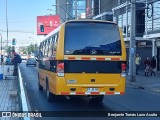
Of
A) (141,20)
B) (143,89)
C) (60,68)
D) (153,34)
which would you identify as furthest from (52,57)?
(141,20)

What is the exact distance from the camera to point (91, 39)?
1316cm

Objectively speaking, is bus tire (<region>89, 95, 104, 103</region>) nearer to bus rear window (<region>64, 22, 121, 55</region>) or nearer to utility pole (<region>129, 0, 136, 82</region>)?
bus rear window (<region>64, 22, 121, 55</region>)

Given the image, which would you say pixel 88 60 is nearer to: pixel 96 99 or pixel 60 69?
pixel 60 69

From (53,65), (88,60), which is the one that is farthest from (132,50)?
(88,60)

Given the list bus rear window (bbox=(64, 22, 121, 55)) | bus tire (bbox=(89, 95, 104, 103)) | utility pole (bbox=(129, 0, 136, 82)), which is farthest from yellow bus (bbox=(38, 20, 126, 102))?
utility pole (bbox=(129, 0, 136, 82))

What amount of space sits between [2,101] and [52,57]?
2.34 meters

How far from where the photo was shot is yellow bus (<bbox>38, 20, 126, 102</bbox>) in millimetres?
12758

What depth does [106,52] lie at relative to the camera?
13.1 m

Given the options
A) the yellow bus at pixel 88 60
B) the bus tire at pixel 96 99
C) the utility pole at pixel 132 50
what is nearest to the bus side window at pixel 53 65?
the yellow bus at pixel 88 60

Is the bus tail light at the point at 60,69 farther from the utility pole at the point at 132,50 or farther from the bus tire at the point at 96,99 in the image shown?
the utility pole at the point at 132,50

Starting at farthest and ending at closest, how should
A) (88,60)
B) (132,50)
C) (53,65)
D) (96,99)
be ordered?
1. (132,50)
2. (96,99)
3. (53,65)
4. (88,60)

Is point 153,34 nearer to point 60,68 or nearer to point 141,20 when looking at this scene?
point 141,20

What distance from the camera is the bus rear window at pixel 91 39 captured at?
13.0 meters

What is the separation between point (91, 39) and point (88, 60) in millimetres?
750
